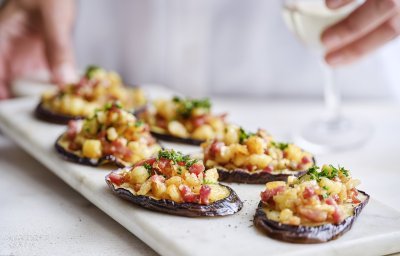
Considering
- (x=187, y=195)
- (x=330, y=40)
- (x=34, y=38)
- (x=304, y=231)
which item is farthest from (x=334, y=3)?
(x=34, y=38)

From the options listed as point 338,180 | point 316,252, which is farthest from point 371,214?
point 316,252

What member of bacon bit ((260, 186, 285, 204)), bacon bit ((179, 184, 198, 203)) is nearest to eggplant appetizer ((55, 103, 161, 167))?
bacon bit ((179, 184, 198, 203))

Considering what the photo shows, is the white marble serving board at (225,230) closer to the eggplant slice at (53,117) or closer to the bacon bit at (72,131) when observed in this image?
the bacon bit at (72,131)

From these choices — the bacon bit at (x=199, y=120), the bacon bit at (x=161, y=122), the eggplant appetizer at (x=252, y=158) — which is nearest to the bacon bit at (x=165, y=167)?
the eggplant appetizer at (x=252, y=158)

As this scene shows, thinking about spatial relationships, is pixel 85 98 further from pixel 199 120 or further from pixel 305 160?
pixel 305 160

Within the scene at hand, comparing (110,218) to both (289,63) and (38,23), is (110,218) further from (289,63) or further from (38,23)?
(289,63)
